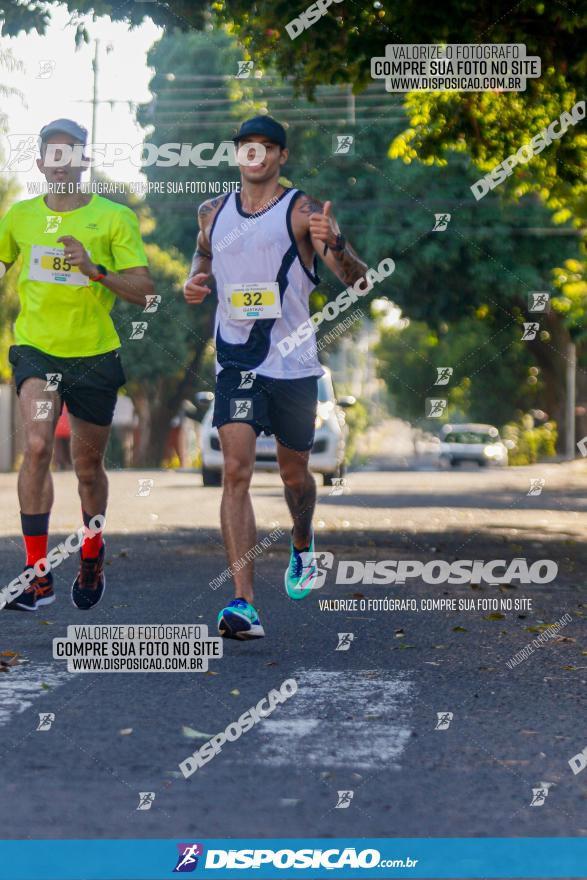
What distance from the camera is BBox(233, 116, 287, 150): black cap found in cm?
665

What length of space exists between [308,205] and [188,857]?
12.2 ft

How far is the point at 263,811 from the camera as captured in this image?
3943 mm

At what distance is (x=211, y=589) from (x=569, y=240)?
75.0ft

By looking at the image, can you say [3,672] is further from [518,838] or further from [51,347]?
[518,838]

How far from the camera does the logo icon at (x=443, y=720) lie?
5.02m

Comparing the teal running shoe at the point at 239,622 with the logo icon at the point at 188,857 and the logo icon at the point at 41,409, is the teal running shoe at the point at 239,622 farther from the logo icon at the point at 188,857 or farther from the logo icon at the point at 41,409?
the logo icon at the point at 188,857

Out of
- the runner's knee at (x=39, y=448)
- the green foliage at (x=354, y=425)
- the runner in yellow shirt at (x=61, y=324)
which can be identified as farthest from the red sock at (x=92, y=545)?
the green foliage at (x=354, y=425)

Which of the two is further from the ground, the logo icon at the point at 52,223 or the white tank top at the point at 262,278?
the logo icon at the point at 52,223

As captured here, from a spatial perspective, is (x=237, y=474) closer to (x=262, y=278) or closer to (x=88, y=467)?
(x=262, y=278)

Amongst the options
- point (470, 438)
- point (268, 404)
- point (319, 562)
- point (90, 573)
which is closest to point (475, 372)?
point (470, 438)

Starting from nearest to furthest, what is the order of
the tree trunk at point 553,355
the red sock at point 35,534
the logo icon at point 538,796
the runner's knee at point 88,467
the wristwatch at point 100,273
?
the logo icon at point 538,796 < the wristwatch at point 100,273 < the red sock at point 35,534 < the runner's knee at point 88,467 < the tree trunk at point 553,355

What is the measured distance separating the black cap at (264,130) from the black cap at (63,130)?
809mm

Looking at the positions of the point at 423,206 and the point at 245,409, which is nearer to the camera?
the point at 245,409

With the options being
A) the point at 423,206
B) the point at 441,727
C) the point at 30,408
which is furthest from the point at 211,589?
the point at 423,206
